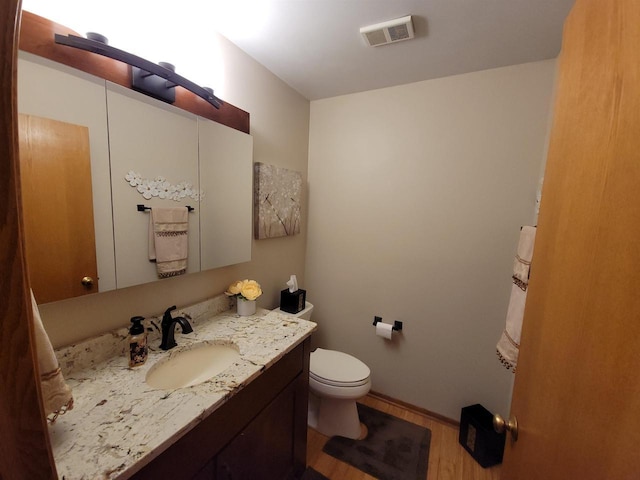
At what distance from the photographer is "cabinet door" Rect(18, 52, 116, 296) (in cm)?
78

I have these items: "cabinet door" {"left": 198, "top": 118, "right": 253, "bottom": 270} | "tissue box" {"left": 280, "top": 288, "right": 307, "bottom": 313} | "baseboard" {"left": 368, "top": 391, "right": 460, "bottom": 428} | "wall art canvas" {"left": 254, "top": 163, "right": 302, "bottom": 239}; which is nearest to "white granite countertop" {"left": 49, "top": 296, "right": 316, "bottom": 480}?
"cabinet door" {"left": 198, "top": 118, "right": 253, "bottom": 270}

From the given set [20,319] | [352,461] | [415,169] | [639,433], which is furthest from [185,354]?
[415,169]

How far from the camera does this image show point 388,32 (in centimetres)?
130

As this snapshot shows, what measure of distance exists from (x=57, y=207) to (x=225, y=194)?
707mm

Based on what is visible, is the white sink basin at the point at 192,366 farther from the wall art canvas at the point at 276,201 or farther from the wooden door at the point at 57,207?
the wall art canvas at the point at 276,201

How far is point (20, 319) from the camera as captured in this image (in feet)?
1.07

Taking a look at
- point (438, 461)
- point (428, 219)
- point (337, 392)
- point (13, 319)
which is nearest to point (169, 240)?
point (13, 319)

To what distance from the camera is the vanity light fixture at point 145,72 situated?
86 cm

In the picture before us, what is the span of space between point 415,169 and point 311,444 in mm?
2010

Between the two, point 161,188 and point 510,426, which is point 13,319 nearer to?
point 161,188

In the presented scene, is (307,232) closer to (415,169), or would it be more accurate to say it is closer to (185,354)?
(415,169)

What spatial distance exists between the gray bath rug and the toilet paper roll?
60 centimetres

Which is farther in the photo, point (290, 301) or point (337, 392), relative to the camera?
point (290, 301)

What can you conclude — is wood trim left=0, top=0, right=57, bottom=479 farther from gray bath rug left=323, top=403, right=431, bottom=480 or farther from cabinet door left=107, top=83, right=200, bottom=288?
gray bath rug left=323, top=403, right=431, bottom=480
